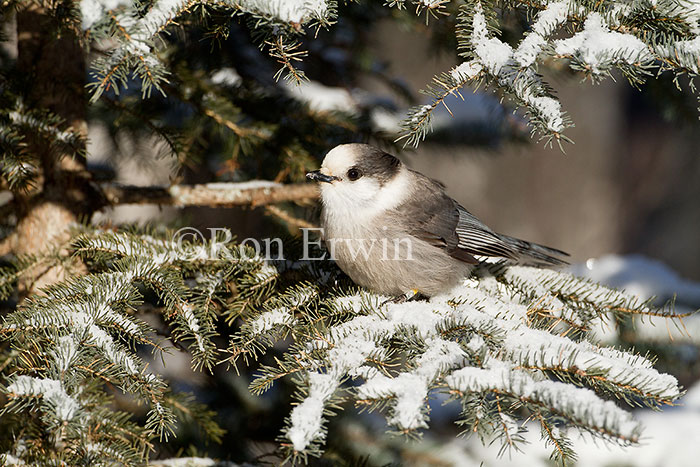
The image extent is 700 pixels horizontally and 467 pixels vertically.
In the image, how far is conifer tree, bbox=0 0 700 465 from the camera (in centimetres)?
150

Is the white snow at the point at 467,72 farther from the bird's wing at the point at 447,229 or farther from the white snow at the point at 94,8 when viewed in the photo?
the bird's wing at the point at 447,229

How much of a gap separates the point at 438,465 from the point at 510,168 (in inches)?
383

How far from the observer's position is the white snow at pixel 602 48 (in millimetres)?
1569

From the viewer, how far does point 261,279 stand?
2408 millimetres

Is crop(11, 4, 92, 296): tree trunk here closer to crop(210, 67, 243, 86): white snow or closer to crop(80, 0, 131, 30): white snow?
crop(210, 67, 243, 86): white snow

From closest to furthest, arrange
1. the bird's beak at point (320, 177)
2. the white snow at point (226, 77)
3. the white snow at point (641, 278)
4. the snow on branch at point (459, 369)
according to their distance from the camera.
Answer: the snow on branch at point (459, 369), the bird's beak at point (320, 177), the white snow at point (226, 77), the white snow at point (641, 278)

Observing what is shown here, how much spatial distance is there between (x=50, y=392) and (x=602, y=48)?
1783mm

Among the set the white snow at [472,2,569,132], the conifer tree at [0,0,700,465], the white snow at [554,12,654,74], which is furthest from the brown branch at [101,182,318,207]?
the white snow at [554,12,654,74]

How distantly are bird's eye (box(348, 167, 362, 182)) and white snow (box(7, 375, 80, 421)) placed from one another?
149 cm

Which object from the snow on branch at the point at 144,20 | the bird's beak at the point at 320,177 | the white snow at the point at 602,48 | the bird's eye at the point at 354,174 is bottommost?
the bird's beak at the point at 320,177

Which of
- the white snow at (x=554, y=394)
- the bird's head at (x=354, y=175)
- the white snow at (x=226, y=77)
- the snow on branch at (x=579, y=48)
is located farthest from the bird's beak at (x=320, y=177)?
the white snow at (x=554, y=394)

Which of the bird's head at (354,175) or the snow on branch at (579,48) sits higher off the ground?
the snow on branch at (579,48)

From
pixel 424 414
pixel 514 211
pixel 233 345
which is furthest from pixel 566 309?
pixel 514 211

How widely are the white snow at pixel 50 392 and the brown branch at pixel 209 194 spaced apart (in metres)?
1.24
